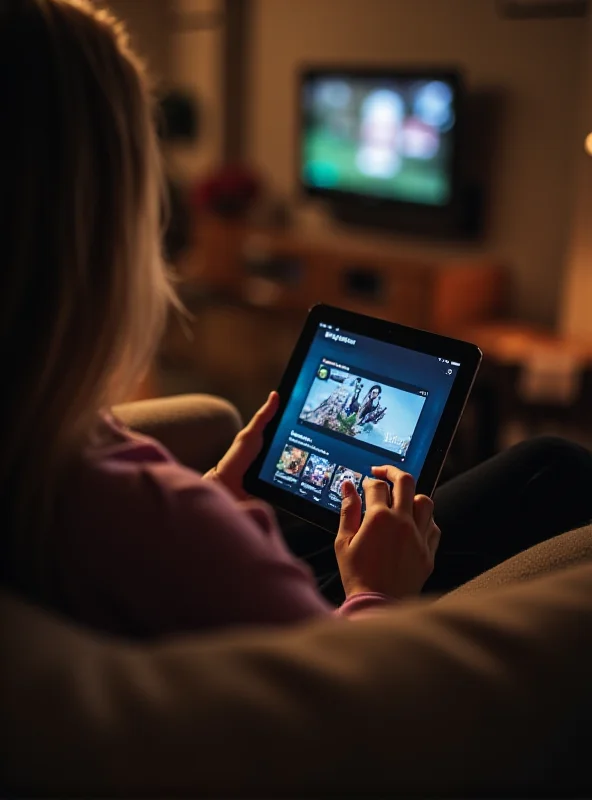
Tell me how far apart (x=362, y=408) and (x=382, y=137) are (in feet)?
10.4

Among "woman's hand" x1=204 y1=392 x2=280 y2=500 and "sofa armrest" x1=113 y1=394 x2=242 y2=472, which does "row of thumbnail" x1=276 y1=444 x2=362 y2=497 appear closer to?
"woman's hand" x1=204 y1=392 x2=280 y2=500

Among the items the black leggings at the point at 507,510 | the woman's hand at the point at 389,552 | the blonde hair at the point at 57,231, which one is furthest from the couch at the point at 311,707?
the black leggings at the point at 507,510

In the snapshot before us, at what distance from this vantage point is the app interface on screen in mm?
1162

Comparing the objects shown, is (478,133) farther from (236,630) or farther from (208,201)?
(236,630)

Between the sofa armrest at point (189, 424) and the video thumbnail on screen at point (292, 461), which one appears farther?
the sofa armrest at point (189, 424)

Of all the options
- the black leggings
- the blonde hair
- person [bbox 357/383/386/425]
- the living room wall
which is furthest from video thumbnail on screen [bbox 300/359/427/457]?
the living room wall

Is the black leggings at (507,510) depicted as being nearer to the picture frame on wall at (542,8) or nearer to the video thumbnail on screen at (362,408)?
the video thumbnail on screen at (362,408)

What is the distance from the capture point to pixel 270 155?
16.5 ft

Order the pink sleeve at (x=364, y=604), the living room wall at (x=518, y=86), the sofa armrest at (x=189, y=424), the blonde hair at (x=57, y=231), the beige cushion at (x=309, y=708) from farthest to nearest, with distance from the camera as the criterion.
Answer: the living room wall at (x=518, y=86), the sofa armrest at (x=189, y=424), the pink sleeve at (x=364, y=604), the blonde hair at (x=57, y=231), the beige cushion at (x=309, y=708)

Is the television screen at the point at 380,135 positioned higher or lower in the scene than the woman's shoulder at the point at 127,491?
higher

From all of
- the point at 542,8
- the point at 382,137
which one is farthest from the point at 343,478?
the point at 382,137

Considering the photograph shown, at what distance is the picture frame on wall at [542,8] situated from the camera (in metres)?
3.62

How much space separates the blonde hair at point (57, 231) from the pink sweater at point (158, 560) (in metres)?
0.03

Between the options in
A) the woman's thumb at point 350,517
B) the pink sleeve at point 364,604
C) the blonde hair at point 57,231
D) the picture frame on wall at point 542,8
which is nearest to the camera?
the blonde hair at point 57,231
